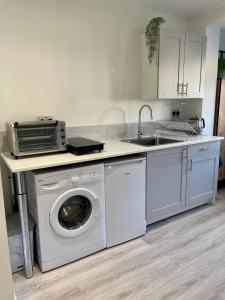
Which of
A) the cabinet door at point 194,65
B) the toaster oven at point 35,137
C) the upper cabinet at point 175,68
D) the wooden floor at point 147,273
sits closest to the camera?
the wooden floor at point 147,273

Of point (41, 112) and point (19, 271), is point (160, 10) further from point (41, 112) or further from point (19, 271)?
point (19, 271)

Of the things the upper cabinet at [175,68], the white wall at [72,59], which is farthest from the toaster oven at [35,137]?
the upper cabinet at [175,68]

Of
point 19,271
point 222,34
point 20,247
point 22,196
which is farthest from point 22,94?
point 222,34

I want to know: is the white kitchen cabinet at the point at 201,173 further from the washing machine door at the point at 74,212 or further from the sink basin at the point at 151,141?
the washing machine door at the point at 74,212

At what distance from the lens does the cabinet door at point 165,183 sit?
246 cm

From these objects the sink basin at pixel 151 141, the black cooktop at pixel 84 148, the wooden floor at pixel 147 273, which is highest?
the black cooktop at pixel 84 148

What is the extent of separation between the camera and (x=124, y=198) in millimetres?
2256

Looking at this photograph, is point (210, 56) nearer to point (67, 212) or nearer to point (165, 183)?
point (165, 183)

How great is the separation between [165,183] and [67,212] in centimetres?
113

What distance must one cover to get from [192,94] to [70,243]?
235 centimetres

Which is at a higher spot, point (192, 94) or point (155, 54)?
point (155, 54)

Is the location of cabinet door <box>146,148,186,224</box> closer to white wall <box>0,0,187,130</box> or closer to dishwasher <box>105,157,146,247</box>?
dishwasher <box>105,157,146,247</box>

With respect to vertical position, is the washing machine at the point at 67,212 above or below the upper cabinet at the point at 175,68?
below

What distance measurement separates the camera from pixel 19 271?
1971mm
